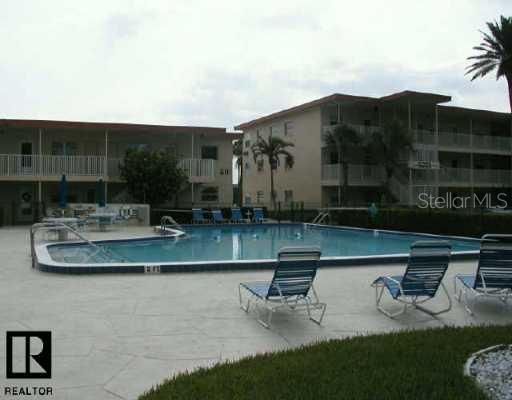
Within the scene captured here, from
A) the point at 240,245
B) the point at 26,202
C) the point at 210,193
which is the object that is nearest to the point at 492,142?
the point at 210,193

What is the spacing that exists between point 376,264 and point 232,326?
260 inches

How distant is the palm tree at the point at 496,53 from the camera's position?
105 feet

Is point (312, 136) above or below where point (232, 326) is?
above

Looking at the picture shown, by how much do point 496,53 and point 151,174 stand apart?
22462mm

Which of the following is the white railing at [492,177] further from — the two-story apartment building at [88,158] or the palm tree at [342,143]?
the two-story apartment building at [88,158]

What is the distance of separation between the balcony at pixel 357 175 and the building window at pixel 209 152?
694 cm

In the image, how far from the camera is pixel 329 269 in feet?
38.1

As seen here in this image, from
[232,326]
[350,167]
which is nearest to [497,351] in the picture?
[232,326]

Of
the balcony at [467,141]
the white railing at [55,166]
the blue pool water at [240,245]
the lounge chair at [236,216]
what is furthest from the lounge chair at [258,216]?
the balcony at [467,141]

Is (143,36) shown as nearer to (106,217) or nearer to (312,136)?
(106,217)

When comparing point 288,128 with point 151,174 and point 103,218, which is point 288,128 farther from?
point 103,218

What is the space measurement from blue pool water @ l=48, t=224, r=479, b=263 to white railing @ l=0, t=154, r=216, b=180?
5.90 meters

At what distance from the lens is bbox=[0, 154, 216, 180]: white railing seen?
26.2 metres

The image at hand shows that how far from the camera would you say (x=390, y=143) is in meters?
30.5
